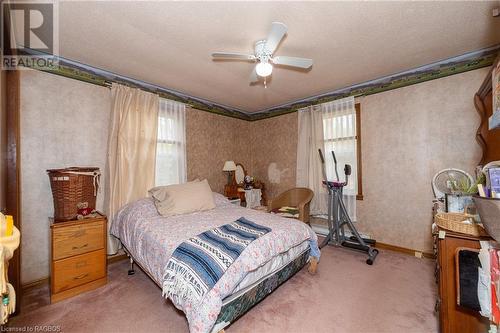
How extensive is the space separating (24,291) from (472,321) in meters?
3.75

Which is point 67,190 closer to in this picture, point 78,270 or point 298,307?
point 78,270

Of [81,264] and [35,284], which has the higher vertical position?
[81,264]

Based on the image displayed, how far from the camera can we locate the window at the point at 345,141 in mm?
3342

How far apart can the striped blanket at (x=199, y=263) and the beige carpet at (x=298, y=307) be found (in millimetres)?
484

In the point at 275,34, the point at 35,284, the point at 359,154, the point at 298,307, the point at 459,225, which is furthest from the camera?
the point at 359,154

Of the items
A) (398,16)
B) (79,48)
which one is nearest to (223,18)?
(398,16)

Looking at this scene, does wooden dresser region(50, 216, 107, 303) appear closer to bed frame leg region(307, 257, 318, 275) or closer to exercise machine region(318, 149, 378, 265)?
bed frame leg region(307, 257, 318, 275)

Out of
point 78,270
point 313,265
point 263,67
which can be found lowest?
point 313,265

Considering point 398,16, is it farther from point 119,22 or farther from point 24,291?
point 24,291

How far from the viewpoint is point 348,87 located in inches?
132

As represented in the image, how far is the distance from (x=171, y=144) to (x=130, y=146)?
63 cm

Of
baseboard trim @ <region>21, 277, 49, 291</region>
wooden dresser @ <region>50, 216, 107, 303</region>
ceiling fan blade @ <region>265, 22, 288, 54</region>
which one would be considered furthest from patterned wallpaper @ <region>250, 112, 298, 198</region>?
baseboard trim @ <region>21, 277, 49, 291</region>

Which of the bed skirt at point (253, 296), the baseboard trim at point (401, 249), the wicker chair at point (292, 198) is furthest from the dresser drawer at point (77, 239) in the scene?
the baseboard trim at point (401, 249)

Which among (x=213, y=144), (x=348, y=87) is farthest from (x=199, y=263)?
(x=348, y=87)
